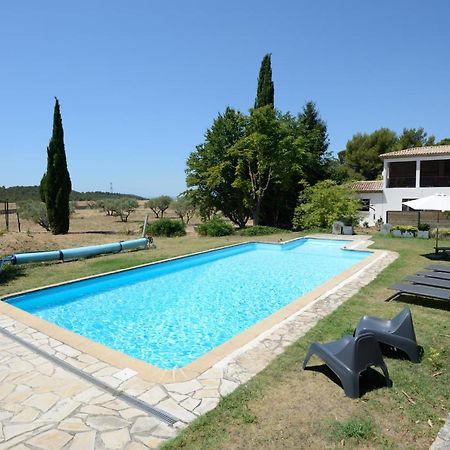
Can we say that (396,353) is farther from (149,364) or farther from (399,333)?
(149,364)

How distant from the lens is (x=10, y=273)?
10.4 meters

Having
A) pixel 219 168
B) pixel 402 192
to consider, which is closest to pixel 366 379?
pixel 219 168

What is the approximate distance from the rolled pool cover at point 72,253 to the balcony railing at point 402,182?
21.1m

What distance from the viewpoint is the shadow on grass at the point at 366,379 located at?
3994 millimetres

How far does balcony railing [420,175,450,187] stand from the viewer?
83.8 ft

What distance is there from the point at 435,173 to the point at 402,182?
2.82 metres

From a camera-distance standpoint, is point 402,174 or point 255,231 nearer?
point 255,231

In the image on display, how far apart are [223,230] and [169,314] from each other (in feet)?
39.5

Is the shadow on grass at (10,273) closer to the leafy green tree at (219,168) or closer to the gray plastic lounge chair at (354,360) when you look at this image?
the gray plastic lounge chair at (354,360)

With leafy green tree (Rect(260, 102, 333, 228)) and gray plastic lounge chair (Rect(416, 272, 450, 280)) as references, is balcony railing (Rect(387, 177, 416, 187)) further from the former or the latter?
gray plastic lounge chair (Rect(416, 272, 450, 280))

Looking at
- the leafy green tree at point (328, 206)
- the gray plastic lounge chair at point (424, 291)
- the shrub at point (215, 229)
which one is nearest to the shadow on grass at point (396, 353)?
the gray plastic lounge chair at point (424, 291)

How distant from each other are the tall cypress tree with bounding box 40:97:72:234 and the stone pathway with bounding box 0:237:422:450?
17.8 meters

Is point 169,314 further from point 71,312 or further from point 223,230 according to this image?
point 223,230

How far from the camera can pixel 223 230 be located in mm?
20031
